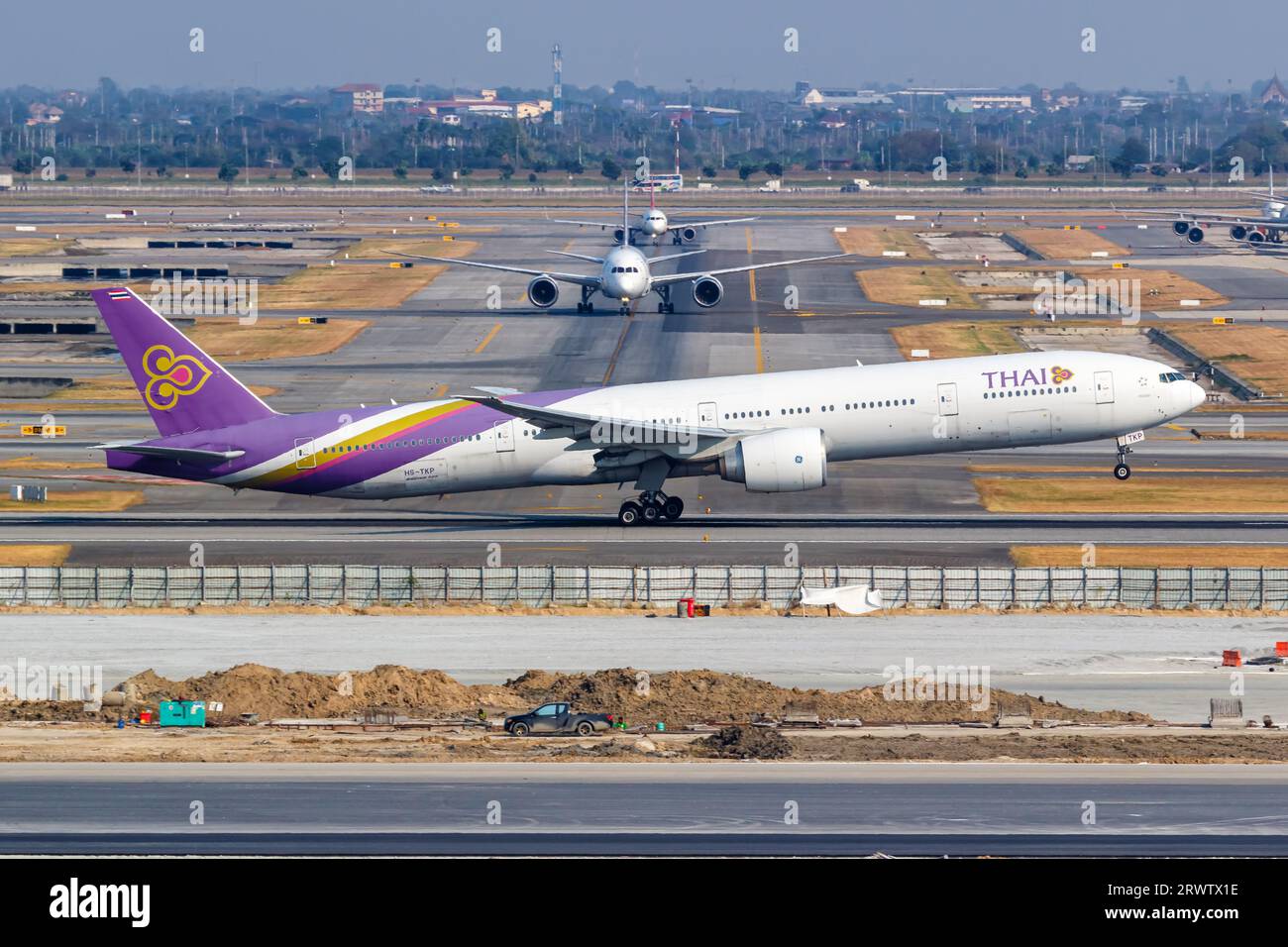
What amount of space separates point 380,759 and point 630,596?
57.8ft

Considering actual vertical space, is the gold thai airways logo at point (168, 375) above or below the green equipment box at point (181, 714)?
above

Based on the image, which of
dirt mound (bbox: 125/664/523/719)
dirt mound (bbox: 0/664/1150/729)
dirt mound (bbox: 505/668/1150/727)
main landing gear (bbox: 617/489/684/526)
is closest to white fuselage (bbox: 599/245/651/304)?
main landing gear (bbox: 617/489/684/526)

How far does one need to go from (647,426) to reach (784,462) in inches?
213

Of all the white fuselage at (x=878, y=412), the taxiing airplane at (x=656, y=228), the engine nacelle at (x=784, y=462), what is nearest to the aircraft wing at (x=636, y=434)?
the white fuselage at (x=878, y=412)

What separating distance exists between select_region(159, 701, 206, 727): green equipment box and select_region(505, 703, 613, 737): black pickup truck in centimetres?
819

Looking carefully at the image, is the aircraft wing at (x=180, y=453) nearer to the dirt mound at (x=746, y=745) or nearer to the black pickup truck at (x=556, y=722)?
the black pickup truck at (x=556, y=722)

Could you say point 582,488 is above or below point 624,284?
below

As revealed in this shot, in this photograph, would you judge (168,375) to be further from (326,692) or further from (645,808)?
(645,808)

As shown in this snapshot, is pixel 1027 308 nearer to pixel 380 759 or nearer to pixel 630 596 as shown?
pixel 630 596

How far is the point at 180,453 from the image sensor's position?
2511 inches

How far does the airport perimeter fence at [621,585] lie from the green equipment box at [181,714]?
12430 millimetres

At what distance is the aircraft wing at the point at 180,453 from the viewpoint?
6359cm

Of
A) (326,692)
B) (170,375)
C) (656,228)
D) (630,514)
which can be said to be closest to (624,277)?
(656,228)

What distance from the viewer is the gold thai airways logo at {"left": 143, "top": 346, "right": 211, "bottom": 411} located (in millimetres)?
63906
